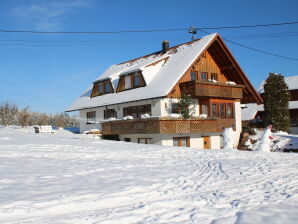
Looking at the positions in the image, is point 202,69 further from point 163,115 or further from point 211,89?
point 163,115

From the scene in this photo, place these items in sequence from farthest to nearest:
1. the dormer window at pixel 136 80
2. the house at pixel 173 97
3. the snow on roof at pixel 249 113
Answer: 1. the snow on roof at pixel 249 113
2. the dormer window at pixel 136 80
3. the house at pixel 173 97

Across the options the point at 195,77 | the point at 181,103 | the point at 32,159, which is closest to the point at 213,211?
the point at 32,159

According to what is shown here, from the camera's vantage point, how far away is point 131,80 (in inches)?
1116

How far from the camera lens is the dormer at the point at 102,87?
3061 centimetres

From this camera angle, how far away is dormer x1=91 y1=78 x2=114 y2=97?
30608 mm

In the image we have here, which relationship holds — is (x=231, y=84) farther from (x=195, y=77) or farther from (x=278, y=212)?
(x=278, y=212)

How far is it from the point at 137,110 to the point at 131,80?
3229mm

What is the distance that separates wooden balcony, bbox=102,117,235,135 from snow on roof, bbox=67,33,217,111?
6.16 ft

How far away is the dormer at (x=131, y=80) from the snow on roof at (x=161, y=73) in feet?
1.41

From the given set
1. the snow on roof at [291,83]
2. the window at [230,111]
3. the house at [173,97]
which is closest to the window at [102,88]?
the house at [173,97]

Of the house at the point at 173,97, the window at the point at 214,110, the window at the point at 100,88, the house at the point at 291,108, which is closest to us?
the house at the point at 173,97

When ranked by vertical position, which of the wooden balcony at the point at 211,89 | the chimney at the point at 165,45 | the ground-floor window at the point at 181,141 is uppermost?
the chimney at the point at 165,45

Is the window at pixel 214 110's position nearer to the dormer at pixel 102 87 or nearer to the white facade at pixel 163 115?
the white facade at pixel 163 115

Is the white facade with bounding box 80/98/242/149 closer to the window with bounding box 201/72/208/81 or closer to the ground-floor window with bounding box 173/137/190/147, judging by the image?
the ground-floor window with bounding box 173/137/190/147
